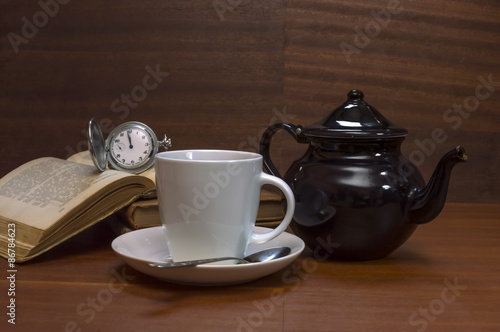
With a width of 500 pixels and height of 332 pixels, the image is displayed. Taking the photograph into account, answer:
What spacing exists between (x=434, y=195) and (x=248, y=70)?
59 cm

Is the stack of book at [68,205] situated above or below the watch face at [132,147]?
below

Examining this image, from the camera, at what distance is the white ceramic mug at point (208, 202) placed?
65 cm

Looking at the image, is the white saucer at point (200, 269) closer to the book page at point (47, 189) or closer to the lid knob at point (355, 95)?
the book page at point (47, 189)

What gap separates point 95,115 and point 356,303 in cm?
79

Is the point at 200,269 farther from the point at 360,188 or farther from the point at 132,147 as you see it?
the point at 132,147

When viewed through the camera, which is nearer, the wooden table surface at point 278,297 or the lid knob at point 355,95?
the wooden table surface at point 278,297

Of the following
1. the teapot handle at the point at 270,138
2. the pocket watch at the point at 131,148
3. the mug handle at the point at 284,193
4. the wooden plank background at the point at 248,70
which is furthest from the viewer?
the wooden plank background at the point at 248,70

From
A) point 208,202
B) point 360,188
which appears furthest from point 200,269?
point 360,188

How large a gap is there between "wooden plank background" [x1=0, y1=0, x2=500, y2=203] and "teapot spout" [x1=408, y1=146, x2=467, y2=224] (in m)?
0.49

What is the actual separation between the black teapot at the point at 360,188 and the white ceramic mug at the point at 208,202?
6 centimetres

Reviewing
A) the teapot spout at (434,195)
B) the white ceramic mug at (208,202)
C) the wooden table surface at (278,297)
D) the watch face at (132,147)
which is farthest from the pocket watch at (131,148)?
the teapot spout at (434,195)

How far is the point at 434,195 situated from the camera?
720mm

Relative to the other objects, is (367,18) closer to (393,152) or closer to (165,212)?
(393,152)

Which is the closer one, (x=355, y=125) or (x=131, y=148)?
(x=355, y=125)
